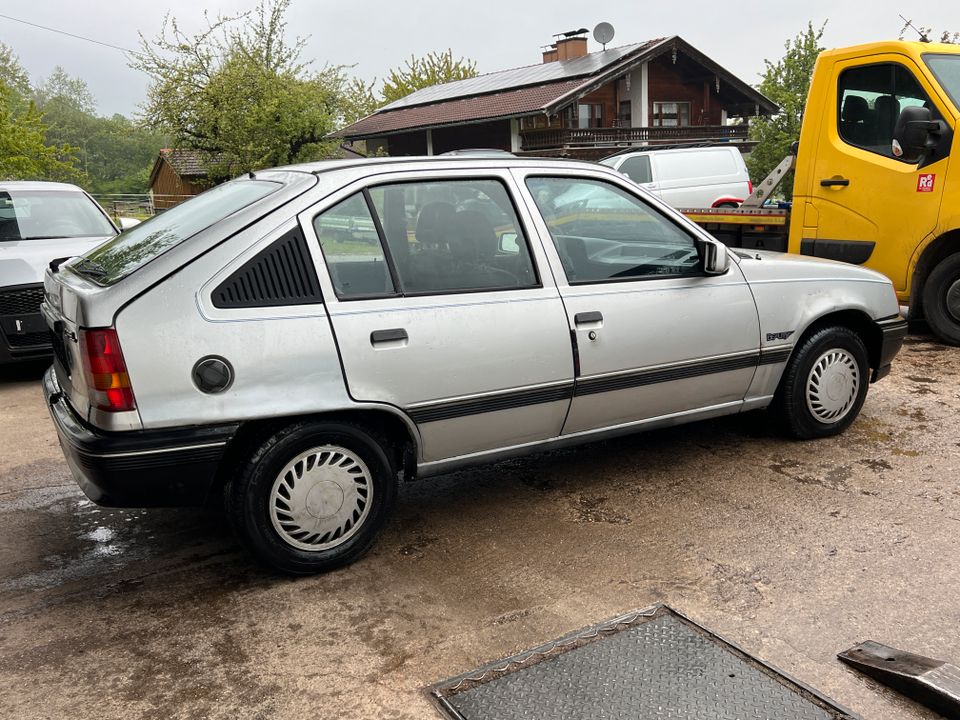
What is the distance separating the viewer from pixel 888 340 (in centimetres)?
516

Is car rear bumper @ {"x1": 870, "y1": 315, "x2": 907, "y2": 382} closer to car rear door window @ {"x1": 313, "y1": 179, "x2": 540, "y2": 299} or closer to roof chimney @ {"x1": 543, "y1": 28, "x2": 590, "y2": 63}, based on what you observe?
car rear door window @ {"x1": 313, "y1": 179, "x2": 540, "y2": 299}

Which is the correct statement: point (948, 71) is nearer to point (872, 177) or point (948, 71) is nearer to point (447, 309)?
point (872, 177)

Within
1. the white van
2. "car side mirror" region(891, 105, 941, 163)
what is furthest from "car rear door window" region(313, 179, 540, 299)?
the white van

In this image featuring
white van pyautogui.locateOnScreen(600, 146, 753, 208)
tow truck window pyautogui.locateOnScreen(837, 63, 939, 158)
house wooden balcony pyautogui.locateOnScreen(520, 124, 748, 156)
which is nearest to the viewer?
tow truck window pyautogui.locateOnScreen(837, 63, 939, 158)

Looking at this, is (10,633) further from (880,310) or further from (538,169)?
(880,310)

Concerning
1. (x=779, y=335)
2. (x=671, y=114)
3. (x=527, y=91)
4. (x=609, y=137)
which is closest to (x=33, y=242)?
(x=779, y=335)

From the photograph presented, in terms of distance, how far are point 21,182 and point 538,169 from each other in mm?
6934

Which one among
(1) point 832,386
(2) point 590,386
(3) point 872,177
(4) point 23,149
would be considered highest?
(4) point 23,149

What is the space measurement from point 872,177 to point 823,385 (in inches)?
121

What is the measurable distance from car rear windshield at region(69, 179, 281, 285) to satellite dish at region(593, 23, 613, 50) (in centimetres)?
3397

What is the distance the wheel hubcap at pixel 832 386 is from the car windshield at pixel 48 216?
21.8 ft

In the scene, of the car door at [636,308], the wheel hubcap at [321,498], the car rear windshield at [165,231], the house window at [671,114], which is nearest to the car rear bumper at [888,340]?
the car door at [636,308]

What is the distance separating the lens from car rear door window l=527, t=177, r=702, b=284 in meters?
4.13

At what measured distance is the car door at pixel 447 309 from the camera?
3568mm
